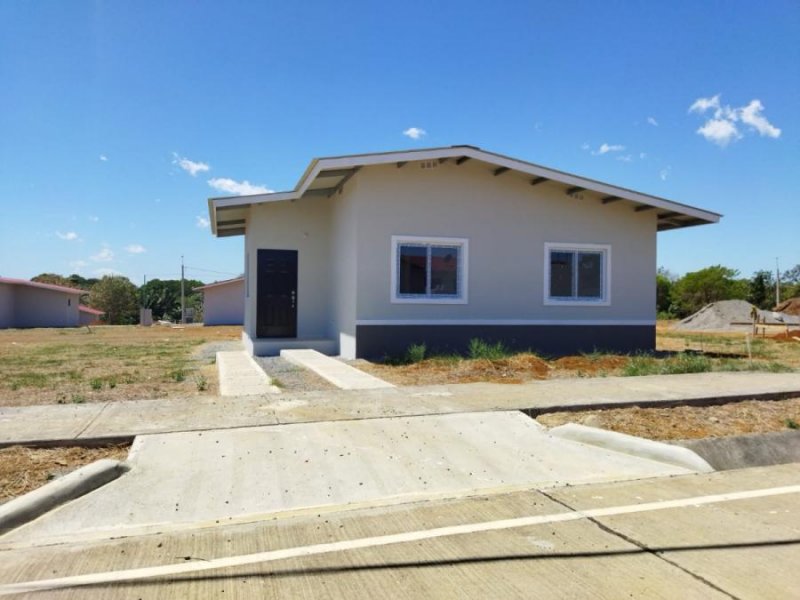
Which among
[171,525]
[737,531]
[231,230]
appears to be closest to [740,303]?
[231,230]

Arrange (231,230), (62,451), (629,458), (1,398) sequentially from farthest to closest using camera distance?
(231,230) < (1,398) < (629,458) < (62,451)

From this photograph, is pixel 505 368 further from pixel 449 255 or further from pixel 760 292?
pixel 760 292

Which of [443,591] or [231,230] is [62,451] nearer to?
[443,591]

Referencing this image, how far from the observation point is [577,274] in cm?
1503

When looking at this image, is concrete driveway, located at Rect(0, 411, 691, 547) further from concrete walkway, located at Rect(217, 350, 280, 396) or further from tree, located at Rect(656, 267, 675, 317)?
tree, located at Rect(656, 267, 675, 317)

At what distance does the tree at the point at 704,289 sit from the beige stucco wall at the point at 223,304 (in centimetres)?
3382

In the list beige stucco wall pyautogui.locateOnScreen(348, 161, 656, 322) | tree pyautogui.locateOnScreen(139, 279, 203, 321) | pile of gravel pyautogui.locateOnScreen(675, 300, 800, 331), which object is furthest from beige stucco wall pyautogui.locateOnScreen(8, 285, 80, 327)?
pile of gravel pyautogui.locateOnScreen(675, 300, 800, 331)

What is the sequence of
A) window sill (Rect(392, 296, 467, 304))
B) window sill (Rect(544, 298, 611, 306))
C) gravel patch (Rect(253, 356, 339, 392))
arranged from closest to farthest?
gravel patch (Rect(253, 356, 339, 392)) → window sill (Rect(392, 296, 467, 304)) → window sill (Rect(544, 298, 611, 306))

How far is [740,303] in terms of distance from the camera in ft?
117

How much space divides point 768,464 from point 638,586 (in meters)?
3.87

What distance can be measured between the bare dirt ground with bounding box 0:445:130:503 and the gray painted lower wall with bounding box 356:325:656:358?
755cm

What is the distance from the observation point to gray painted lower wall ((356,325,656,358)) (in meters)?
13.3

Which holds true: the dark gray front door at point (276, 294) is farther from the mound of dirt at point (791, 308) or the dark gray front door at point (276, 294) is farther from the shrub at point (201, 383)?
the mound of dirt at point (791, 308)

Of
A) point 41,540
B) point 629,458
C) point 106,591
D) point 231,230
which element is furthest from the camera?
point 231,230
